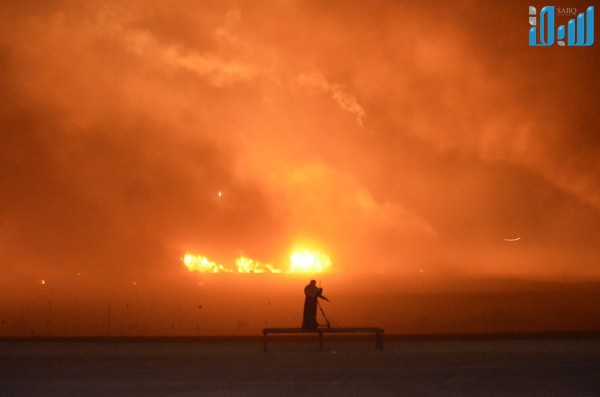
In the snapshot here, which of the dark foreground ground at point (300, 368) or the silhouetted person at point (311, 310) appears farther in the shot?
the silhouetted person at point (311, 310)

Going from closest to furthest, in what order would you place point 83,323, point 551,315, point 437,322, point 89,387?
point 89,387
point 83,323
point 437,322
point 551,315

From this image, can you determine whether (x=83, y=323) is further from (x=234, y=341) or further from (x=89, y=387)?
(x=89, y=387)

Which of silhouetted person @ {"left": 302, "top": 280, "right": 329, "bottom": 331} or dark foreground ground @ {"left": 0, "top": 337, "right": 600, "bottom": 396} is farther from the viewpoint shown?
silhouetted person @ {"left": 302, "top": 280, "right": 329, "bottom": 331}

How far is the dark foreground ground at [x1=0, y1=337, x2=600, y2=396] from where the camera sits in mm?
13672

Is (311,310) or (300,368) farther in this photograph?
(311,310)

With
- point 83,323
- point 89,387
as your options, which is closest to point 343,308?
point 83,323

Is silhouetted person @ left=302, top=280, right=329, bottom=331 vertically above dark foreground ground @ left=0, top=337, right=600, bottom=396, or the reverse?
silhouetted person @ left=302, top=280, right=329, bottom=331

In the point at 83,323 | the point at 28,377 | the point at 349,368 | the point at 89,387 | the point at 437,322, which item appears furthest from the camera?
the point at 437,322

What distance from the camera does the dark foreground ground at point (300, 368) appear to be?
13672 millimetres

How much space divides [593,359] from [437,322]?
215 ft

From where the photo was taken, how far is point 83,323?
241 ft

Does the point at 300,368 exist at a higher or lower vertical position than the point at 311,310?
lower

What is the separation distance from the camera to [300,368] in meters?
16.2

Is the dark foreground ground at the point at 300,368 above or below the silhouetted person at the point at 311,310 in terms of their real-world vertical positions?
below
